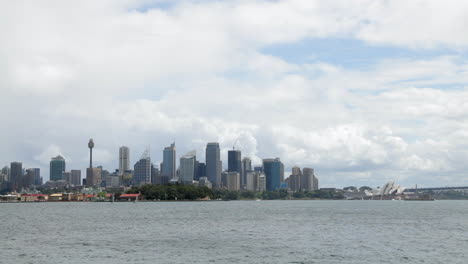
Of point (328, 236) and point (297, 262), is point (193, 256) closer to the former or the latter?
point (297, 262)

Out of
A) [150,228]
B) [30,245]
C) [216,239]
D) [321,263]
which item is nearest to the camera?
[321,263]

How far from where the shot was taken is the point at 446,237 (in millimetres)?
83562

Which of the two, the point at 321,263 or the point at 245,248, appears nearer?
the point at 321,263

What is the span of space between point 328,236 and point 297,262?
26376mm

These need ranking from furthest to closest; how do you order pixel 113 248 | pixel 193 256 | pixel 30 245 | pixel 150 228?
pixel 150 228, pixel 30 245, pixel 113 248, pixel 193 256

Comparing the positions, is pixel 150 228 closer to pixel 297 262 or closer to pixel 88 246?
pixel 88 246

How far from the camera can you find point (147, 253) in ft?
208

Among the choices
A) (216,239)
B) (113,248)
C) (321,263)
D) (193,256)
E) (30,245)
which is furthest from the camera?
(216,239)

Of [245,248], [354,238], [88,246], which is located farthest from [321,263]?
[88,246]

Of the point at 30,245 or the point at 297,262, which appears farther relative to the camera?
the point at 30,245

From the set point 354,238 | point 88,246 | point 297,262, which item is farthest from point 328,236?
point 88,246

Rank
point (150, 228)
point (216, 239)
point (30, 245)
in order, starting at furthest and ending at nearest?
point (150, 228), point (216, 239), point (30, 245)

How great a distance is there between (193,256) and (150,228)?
3911 cm

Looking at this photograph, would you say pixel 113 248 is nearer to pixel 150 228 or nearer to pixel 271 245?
pixel 271 245
